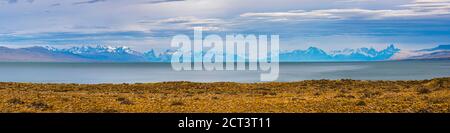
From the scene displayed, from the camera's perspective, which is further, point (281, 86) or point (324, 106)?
point (281, 86)
